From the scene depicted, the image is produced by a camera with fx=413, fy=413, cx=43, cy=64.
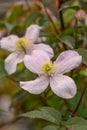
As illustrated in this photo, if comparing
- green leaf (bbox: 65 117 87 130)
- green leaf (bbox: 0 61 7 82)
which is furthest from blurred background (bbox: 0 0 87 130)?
green leaf (bbox: 65 117 87 130)

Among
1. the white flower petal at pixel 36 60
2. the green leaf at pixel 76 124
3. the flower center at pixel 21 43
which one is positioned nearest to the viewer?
the green leaf at pixel 76 124

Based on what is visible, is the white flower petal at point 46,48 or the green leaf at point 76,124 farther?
the white flower petal at point 46,48

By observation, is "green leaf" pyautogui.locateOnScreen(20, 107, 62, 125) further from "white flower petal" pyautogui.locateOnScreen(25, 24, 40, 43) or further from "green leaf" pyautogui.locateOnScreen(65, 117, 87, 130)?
"white flower petal" pyautogui.locateOnScreen(25, 24, 40, 43)

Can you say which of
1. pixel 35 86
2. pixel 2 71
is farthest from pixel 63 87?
pixel 2 71

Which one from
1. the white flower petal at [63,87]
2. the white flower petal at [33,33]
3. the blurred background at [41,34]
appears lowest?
the blurred background at [41,34]

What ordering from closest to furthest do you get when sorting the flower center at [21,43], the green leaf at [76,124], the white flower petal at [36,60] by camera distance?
1. the green leaf at [76,124]
2. the white flower petal at [36,60]
3. the flower center at [21,43]

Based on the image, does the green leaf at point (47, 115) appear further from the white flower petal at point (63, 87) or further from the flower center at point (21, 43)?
the flower center at point (21, 43)

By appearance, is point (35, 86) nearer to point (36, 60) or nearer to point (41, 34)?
point (36, 60)

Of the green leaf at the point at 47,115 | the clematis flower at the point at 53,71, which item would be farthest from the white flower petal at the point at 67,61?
the green leaf at the point at 47,115

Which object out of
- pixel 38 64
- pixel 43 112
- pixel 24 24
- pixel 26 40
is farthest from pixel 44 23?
pixel 43 112
